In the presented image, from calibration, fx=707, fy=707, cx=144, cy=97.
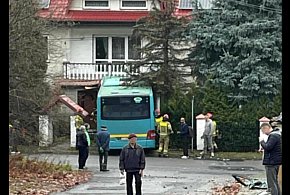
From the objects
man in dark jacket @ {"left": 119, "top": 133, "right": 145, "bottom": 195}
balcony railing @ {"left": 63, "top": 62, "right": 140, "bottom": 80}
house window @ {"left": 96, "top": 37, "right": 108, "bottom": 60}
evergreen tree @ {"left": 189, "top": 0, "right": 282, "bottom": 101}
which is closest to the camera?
man in dark jacket @ {"left": 119, "top": 133, "right": 145, "bottom": 195}

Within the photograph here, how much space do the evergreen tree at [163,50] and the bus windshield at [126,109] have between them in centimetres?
211

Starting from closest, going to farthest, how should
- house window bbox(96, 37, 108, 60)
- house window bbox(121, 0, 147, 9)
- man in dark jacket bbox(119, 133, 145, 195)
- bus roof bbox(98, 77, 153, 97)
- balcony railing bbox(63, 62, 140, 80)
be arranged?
1. man in dark jacket bbox(119, 133, 145, 195)
2. bus roof bbox(98, 77, 153, 97)
3. balcony railing bbox(63, 62, 140, 80)
4. house window bbox(121, 0, 147, 9)
5. house window bbox(96, 37, 108, 60)

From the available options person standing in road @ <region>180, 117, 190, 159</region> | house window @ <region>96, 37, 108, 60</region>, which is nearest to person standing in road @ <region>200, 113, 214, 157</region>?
person standing in road @ <region>180, 117, 190, 159</region>

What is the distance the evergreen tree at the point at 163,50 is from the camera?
114ft

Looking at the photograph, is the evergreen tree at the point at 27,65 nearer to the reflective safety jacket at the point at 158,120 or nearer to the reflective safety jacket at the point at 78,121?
the reflective safety jacket at the point at 78,121

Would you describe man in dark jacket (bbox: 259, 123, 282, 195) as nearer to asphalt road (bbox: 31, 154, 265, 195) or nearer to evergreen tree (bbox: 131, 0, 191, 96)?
asphalt road (bbox: 31, 154, 265, 195)

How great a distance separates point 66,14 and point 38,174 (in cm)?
2154

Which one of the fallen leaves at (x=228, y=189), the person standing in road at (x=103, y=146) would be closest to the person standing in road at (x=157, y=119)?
the person standing in road at (x=103, y=146)

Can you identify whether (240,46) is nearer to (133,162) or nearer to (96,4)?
(96,4)

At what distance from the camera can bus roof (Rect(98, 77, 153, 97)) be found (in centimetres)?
3322

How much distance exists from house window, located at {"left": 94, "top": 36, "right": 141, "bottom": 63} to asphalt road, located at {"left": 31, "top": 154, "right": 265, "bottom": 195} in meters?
11.9

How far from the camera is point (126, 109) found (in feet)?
108

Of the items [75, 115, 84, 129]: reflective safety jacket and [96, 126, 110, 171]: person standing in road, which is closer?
[96, 126, 110, 171]: person standing in road
